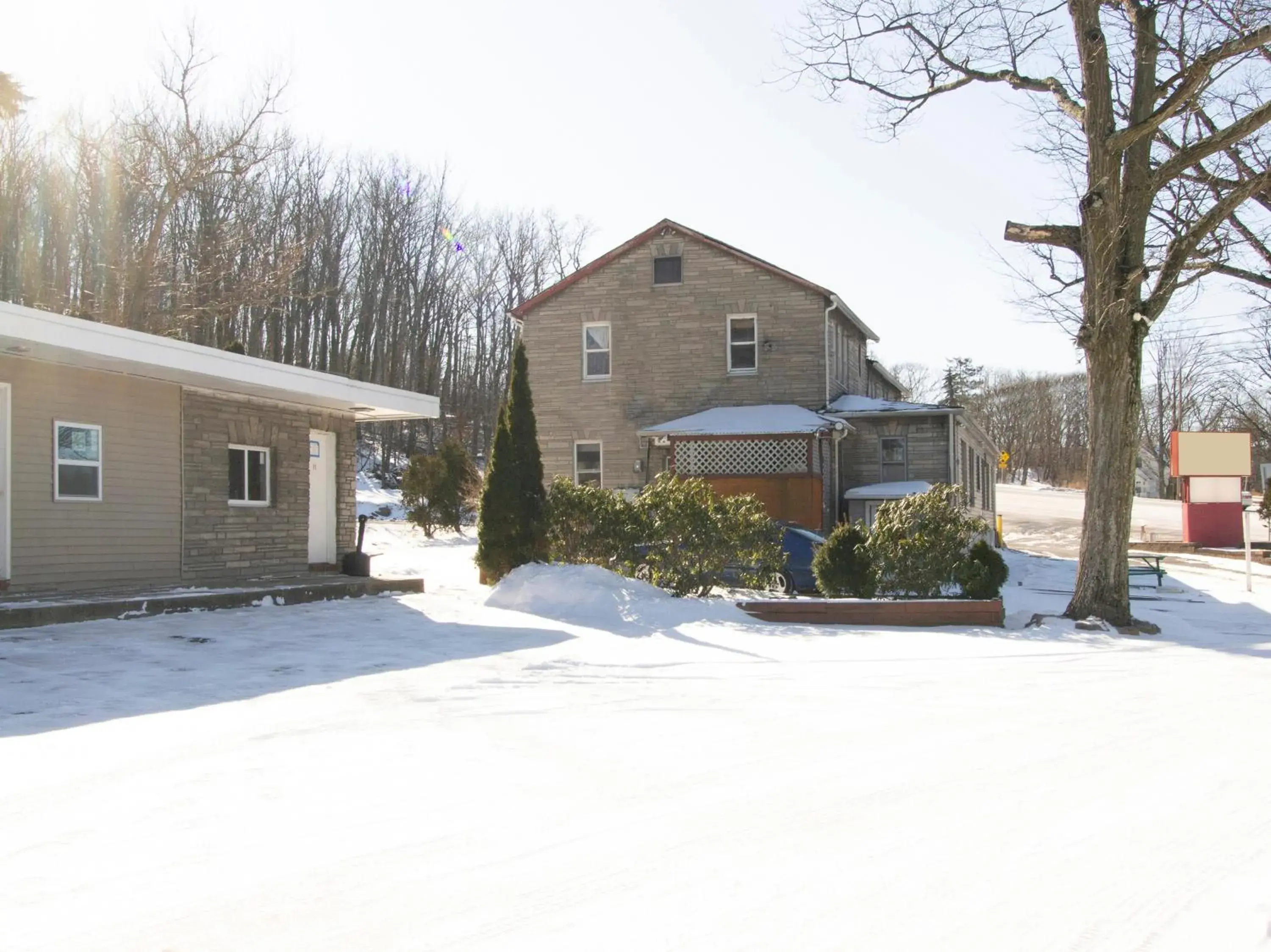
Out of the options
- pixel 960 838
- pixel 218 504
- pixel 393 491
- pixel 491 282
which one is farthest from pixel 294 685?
pixel 491 282

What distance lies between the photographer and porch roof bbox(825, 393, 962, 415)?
24.4 metres

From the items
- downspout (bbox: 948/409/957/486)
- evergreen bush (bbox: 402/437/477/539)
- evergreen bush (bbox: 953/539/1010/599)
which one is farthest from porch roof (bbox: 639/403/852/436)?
evergreen bush (bbox: 953/539/1010/599)

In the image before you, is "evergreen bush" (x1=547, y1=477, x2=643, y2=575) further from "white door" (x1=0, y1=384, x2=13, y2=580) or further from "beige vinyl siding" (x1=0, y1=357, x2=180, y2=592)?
"white door" (x1=0, y1=384, x2=13, y2=580)

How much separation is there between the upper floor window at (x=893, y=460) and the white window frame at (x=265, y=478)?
1472 cm

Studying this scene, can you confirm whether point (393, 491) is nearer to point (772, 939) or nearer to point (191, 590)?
point (191, 590)

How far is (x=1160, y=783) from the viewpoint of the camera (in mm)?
5477

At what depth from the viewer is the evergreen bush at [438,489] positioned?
30.1 metres

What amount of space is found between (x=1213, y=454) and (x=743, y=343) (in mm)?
18724

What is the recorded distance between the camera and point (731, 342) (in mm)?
26047

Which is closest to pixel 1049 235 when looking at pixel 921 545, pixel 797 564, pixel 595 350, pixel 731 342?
pixel 921 545

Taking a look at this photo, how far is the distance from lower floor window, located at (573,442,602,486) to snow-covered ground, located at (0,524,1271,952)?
1682 cm

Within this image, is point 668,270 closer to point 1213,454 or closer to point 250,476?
point 250,476

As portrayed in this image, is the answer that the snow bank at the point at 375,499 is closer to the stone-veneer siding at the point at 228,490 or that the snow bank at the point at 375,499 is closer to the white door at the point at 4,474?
the stone-veneer siding at the point at 228,490

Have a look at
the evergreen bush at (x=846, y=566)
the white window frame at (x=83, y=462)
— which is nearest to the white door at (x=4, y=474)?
the white window frame at (x=83, y=462)
